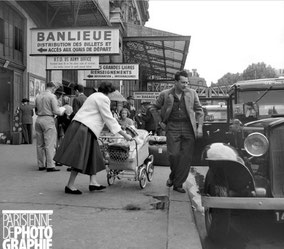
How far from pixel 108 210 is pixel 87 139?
122 cm

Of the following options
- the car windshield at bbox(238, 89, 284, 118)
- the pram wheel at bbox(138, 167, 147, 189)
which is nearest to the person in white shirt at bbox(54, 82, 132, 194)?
the pram wheel at bbox(138, 167, 147, 189)

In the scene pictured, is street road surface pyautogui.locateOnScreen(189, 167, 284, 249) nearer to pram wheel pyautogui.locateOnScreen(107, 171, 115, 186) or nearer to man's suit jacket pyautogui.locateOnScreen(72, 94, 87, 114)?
pram wheel pyautogui.locateOnScreen(107, 171, 115, 186)

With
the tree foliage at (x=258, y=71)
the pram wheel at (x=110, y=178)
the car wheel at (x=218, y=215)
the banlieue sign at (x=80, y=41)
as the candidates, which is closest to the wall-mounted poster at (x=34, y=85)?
the banlieue sign at (x=80, y=41)

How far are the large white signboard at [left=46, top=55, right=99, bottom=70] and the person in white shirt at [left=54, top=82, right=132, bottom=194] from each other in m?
6.20

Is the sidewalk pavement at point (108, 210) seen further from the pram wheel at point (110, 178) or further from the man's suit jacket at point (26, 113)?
the man's suit jacket at point (26, 113)

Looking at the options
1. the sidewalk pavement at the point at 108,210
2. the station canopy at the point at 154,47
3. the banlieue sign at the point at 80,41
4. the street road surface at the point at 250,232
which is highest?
the station canopy at the point at 154,47

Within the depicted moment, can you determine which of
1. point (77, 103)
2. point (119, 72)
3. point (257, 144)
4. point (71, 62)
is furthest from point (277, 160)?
point (119, 72)

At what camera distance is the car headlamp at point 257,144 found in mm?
4074

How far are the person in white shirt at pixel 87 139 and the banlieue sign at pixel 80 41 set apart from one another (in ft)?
17.9

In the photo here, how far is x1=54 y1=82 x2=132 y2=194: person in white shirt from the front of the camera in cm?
543

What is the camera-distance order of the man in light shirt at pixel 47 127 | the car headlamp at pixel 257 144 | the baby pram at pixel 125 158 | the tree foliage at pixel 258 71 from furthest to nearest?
the tree foliage at pixel 258 71 → the man in light shirt at pixel 47 127 → the baby pram at pixel 125 158 → the car headlamp at pixel 257 144

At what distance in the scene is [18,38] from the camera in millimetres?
13344

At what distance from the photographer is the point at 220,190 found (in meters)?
3.93

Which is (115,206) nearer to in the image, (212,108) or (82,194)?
(82,194)
